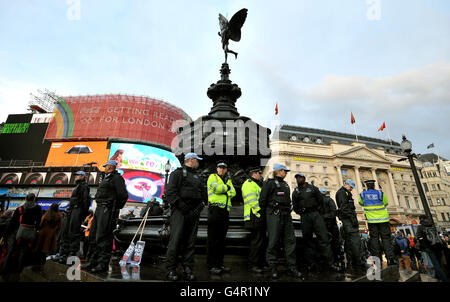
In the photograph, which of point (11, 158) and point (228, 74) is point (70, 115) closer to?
point (11, 158)

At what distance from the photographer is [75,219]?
4.72 meters

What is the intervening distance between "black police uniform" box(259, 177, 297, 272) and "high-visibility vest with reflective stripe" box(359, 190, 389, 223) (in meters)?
2.76

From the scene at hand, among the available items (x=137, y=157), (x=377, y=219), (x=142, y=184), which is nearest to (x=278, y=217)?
(x=377, y=219)

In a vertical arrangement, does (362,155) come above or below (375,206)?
above

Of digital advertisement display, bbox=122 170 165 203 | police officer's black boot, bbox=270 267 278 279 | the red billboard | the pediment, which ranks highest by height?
the red billboard

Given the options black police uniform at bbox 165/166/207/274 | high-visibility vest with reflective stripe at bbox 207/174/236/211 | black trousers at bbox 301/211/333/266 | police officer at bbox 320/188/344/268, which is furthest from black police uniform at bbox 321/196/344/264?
black police uniform at bbox 165/166/207/274

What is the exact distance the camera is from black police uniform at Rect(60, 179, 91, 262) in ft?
15.5

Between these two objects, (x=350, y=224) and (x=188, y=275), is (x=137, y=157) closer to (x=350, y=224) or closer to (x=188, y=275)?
(x=350, y=224)

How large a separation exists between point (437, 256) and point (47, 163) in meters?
48.4

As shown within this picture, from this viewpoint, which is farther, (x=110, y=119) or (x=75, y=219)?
(x=110, y=119)

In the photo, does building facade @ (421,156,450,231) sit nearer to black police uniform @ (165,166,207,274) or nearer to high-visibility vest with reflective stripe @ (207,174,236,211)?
high-visibility vest with reflective stripe @ (207,174,236,211)

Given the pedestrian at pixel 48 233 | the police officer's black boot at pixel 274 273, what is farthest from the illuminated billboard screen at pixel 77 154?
the police officer's black boot at pixel 274 273

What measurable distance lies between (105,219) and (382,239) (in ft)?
18.9

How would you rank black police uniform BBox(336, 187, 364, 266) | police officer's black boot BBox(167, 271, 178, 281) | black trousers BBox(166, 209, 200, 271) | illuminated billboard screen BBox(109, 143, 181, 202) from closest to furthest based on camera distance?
police officer's black boot BBox(167, 271, 178, 281), black trousers BBox(166, 209, 200, 271), black police uniform BBox(336, 187, 364, 266), illuminated billboard screen BBox(109, 143, 181, 202)
